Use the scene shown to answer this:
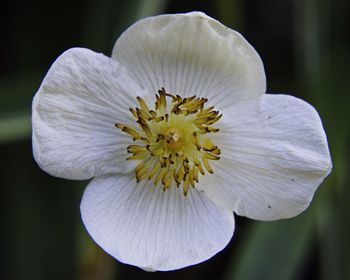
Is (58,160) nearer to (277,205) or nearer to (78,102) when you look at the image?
(78,102)

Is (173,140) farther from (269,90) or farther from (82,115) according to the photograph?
(269,90)

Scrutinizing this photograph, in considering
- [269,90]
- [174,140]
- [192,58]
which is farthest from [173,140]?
[269,90]

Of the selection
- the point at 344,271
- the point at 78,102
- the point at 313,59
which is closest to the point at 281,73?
the point at 313,59

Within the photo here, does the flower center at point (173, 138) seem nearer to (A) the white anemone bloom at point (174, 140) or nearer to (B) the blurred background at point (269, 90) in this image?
(A) the white anemone bloom at point (174, 140)

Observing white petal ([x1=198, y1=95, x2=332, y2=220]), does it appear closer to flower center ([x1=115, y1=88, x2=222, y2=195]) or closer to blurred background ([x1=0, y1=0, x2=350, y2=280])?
flower center ([x1=115, y1=88, x2=222, y2=195])

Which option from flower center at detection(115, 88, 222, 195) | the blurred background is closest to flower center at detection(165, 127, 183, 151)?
flower center at detection(115, 88, 222, 195)

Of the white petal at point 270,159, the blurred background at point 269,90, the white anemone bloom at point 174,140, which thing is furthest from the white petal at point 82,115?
the blurred background at point 269,90
